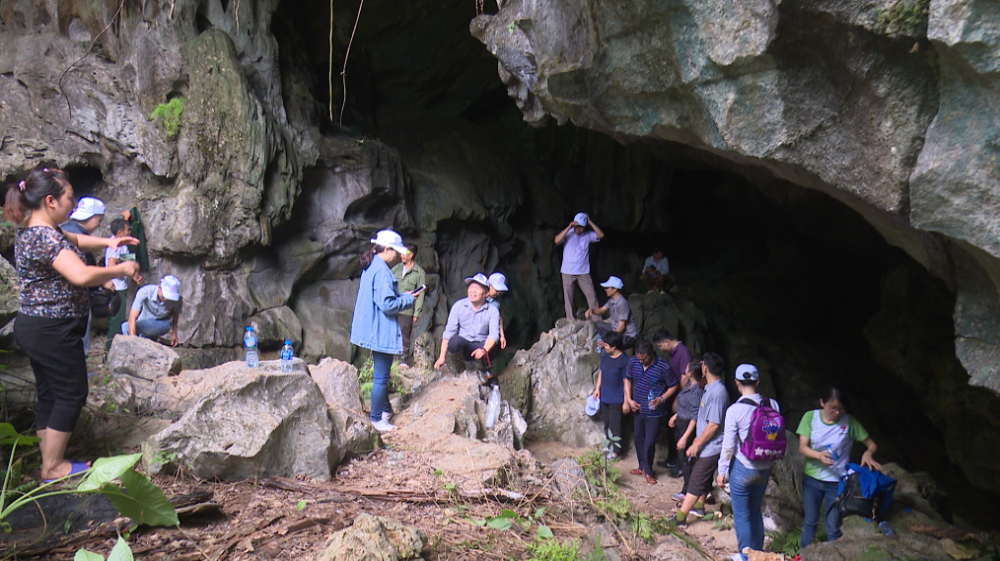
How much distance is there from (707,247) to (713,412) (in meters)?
12.5

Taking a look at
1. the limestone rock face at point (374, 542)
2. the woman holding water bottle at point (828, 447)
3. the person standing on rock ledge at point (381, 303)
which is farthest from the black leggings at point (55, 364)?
the woman holding water bottle at point (828, 447)

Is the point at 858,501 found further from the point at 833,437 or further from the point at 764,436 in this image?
the point at 764,436

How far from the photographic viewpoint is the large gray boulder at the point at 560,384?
7836mm

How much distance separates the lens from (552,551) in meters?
3.22

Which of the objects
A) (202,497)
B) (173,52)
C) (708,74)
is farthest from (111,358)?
(173,52)

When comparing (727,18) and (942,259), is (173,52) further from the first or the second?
(942,259)

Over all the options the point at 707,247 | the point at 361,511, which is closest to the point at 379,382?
the point at 361,511

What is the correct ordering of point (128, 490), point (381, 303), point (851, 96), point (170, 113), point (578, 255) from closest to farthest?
point (128, 490), point (851, 96), point (381, 303), point (578, 255), point (170, 113)

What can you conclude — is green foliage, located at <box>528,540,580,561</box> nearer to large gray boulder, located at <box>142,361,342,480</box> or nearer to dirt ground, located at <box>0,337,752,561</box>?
dirt ground, located at <box>0,337,752,561</box>

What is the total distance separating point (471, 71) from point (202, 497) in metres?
13.1

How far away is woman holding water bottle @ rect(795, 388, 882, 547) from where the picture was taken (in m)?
4.57

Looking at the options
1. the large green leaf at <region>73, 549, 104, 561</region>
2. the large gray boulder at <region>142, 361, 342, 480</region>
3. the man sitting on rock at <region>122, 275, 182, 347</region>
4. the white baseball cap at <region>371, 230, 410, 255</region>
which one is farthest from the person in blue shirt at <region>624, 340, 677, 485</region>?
the man sitting on rock at <region>122, 275, 182, 347</region>

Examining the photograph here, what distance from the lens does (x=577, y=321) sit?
8.41 m

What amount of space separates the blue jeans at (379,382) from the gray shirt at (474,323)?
119cm
